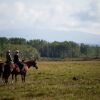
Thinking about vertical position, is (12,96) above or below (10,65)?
below

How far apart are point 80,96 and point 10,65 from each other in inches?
316

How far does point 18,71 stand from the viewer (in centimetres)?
2573

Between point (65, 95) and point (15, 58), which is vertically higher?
point (15, 58)

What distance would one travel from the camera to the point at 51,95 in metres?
18.6

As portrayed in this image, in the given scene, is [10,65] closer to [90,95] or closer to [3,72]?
[3,72]

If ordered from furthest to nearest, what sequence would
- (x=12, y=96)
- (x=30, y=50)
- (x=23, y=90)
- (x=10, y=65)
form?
(x=30, y=50), (x=10, y=65), (x=23, y=90), (x=12, y=96)

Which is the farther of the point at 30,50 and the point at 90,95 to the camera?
the point at 30,50

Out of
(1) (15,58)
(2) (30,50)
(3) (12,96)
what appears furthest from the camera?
(2) (30,50)

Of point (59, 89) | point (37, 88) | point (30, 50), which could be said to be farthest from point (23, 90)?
point (30, 50)

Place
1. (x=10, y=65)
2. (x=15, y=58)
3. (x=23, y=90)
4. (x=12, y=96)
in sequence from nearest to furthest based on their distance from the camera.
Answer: (x=12, y=96), (x=23, y=90), (x=10, y=65), (x=15, y=58)

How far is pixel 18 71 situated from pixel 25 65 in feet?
3.99

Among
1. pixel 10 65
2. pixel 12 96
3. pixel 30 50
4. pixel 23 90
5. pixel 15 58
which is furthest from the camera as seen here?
pixel 30 50

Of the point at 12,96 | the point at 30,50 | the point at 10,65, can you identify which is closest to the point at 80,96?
the point at 12,96

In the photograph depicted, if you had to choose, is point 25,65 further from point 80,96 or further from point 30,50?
point 30,50
